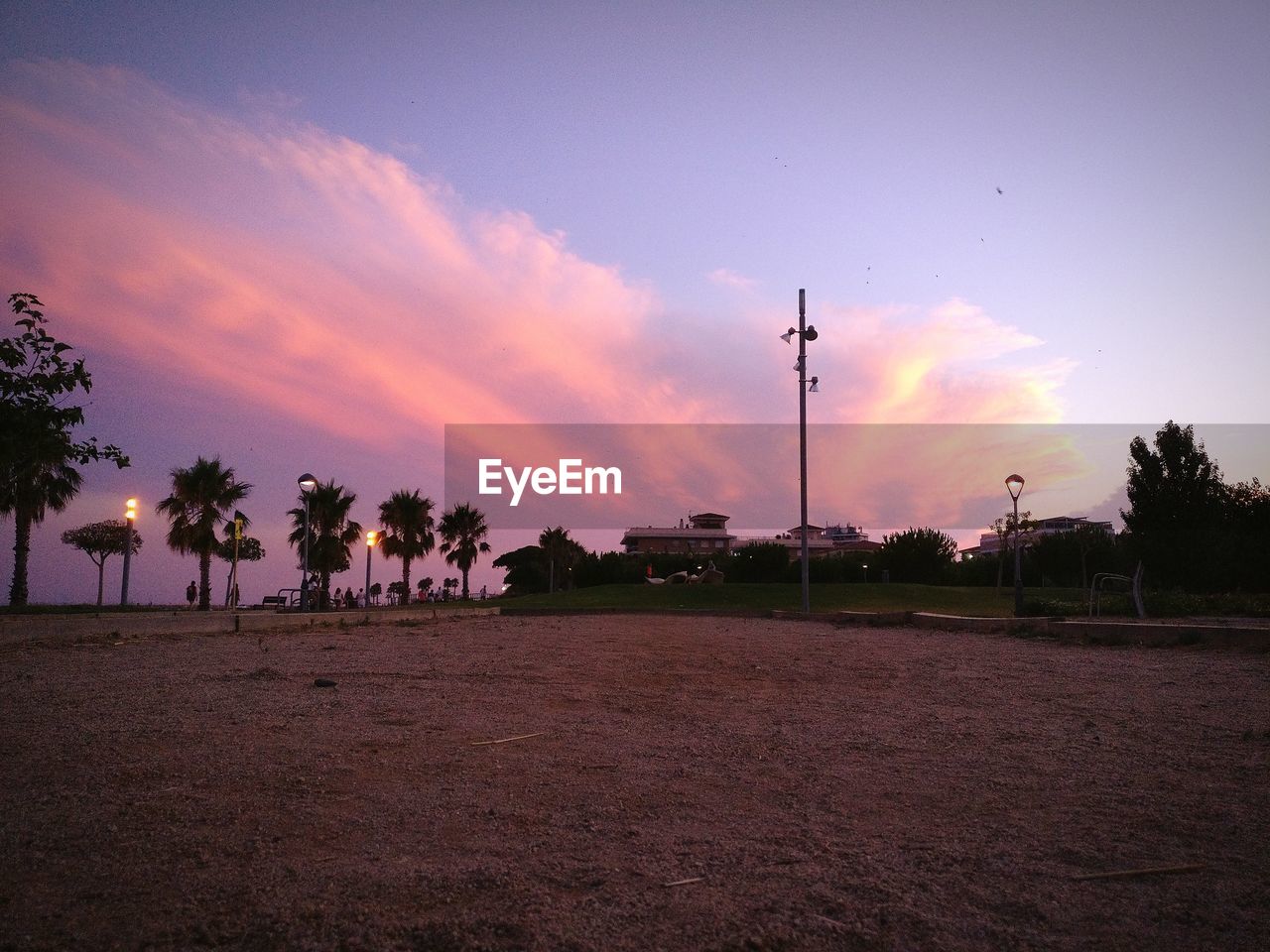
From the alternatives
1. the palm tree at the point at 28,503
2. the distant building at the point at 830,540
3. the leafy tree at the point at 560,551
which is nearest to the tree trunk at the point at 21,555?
the palm tree at the point at 28,503

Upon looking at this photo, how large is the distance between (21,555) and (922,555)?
46753 mm

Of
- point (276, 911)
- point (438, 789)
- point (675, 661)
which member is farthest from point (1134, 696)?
point (276, 911)

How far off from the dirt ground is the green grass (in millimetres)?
22918

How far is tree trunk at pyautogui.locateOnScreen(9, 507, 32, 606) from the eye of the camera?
30359mm

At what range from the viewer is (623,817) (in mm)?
3670

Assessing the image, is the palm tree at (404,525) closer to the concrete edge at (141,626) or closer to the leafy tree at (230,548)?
the leafy tree at (230,548)

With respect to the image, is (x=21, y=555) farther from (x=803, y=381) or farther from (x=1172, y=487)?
(x=1172, y=487)

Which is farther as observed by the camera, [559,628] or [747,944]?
[559,628]

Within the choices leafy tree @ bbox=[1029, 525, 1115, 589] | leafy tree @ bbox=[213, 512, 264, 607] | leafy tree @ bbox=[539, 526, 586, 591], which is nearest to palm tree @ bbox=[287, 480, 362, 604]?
leafy tree @ bbox=[213, 512, 264, 607]

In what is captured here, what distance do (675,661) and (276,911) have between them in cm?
805

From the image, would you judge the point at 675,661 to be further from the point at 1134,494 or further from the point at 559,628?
the point at 1134,494

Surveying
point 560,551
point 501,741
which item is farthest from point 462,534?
point 501,741

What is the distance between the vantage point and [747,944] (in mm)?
2508

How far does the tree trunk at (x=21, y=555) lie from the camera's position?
30.4 meters
